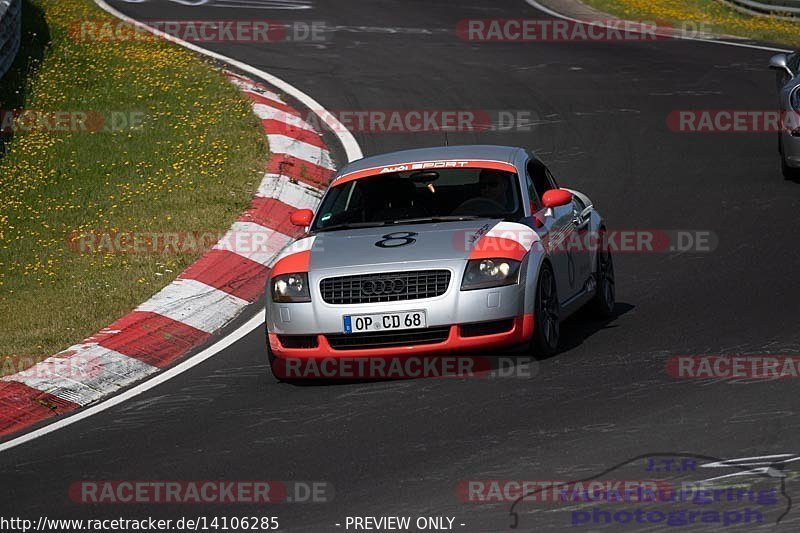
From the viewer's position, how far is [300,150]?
607 inches

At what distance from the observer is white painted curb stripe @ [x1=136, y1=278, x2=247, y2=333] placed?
1070cm

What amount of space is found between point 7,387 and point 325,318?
81.8 inches

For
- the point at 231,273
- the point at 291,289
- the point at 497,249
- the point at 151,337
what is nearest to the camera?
the point at 497,249

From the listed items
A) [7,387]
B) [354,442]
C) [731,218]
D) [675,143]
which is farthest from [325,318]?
[675,143]

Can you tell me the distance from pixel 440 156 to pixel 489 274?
1.71 meters

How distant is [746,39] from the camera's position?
909 inches
